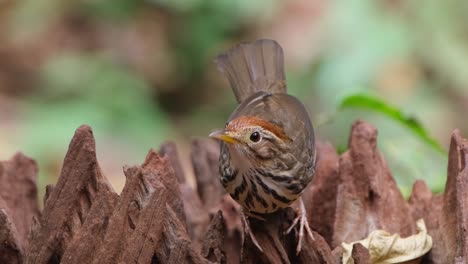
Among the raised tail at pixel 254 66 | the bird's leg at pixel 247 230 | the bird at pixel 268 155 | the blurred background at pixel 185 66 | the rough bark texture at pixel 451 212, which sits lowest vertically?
the rough bark texture at pixel 451 212

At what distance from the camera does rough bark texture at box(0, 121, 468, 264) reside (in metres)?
2.25

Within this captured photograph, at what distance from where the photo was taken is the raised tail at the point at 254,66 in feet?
10.9

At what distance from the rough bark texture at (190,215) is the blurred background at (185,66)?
7.48 ft

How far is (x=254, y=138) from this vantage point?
2631 mm

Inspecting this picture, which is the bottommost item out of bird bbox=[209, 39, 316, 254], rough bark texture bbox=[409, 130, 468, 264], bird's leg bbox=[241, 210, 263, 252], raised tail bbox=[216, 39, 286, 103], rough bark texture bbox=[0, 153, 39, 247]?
rough bark texture bbox=[409, 130, 468, 264]

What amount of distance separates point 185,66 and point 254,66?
3.57 m

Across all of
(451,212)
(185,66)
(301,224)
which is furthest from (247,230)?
(185,66)

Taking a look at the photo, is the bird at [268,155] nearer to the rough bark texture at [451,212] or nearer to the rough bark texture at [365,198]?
the rough bark texture at [365,198]

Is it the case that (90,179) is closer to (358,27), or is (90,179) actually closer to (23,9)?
(358,27)

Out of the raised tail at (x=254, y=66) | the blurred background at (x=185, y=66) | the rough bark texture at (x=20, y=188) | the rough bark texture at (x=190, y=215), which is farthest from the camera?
the blurred background at (x=185, y=66)

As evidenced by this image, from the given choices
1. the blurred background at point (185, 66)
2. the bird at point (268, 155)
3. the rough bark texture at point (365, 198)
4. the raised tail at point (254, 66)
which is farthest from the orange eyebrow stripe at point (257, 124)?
the blurred background at point (185, 66)

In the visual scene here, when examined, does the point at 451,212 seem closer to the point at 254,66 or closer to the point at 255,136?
the point at 255,136

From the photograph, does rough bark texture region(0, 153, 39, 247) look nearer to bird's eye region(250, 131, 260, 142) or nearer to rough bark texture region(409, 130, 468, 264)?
bird's eye region(250, 131, 260, 142)

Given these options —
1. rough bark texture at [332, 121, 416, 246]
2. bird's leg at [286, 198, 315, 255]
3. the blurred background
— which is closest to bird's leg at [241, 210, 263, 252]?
bird's leg at [286, 198, 315, 255]
